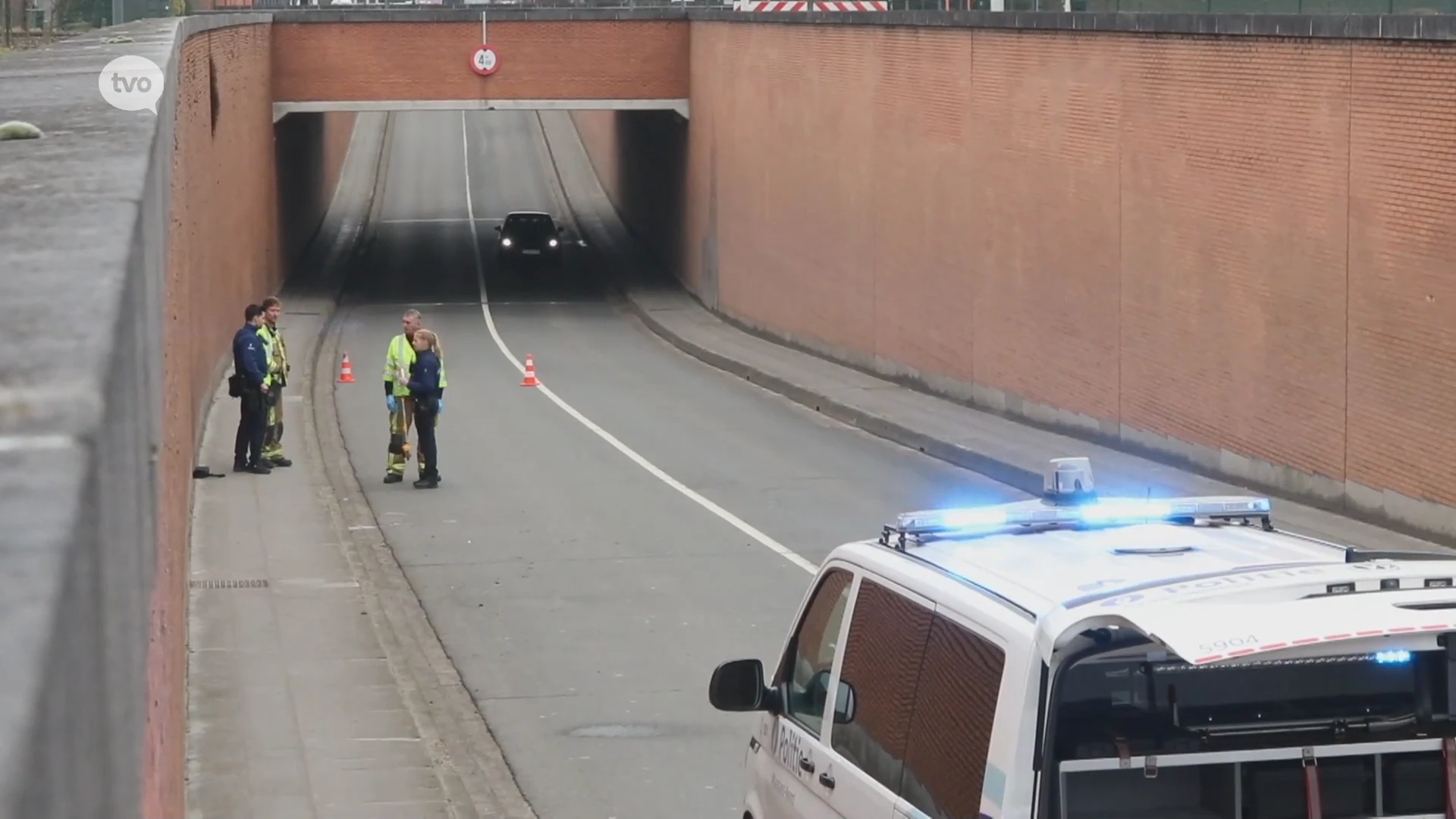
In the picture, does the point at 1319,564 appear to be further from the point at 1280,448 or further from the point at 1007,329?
the point at 1007,329

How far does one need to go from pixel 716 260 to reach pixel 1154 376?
21564 mm

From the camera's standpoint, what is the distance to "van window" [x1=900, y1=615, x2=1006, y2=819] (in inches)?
201

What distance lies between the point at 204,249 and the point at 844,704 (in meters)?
19.3

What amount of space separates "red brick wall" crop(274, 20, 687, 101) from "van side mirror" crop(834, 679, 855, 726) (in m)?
40.8

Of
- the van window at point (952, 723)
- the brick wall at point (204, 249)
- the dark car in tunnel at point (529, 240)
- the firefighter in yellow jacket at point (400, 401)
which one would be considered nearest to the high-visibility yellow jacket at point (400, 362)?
the firefighter in yellow jacket at point (400, 401)

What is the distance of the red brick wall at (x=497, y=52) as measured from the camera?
149ft

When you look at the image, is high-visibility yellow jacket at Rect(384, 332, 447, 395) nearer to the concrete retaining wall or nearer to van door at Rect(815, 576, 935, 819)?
the concrete retaining wall

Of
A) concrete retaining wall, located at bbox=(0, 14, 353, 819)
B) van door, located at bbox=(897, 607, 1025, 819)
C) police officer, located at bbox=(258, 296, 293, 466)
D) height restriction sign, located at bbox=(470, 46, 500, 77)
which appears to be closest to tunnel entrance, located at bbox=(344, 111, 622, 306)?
height restriction sign, located at bbox=(470, 46, 500, 77)

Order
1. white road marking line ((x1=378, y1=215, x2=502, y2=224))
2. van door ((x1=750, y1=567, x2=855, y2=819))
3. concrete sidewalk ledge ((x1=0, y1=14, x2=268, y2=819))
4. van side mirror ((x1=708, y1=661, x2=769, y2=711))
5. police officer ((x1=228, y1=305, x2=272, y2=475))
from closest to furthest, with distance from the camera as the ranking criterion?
concrete sidewalk ledge ((x1=0, y1=14, x2=268, y2=819)) → van door ((x1=750, y1=567, x2=855, y2=819)) → van side mirror ((x1=708, y1=661, x2=769, y2=711)) → police officer ((x1=228, y1=305, x2=272, y2=475)) → white road marking line ((x1=378, y1=215, x2=502, y2=224))

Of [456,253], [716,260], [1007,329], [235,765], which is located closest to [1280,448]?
[1007,329]

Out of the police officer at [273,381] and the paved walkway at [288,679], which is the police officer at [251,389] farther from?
the paved walkway at [288,679]

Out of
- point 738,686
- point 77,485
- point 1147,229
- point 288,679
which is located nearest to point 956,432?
point 1147,229

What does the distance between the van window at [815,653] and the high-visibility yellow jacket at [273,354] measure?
15.6m

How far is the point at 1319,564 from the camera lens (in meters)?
5.25
